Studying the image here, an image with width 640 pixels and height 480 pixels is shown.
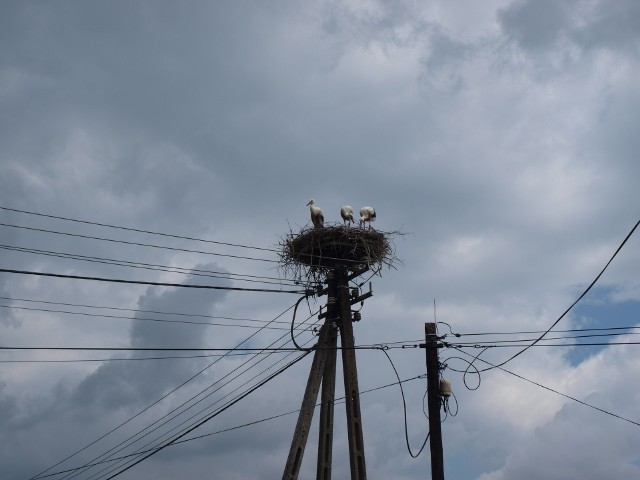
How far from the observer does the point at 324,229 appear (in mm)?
16250

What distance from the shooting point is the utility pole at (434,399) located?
13.5 metres

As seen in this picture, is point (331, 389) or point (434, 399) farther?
point (331, 389)

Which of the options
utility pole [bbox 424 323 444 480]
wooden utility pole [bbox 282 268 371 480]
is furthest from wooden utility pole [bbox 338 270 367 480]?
utility pole [bbox 424 323 444 480]

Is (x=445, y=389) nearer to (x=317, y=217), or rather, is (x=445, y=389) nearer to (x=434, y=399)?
(x=434, y=399)

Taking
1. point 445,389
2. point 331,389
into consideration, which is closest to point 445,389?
point 445,389

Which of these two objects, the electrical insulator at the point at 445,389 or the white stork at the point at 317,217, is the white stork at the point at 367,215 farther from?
the electrical insulator at the point at 445,389

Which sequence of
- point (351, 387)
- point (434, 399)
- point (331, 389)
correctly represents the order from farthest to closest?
point (331, 389) → point (351, 387) → point (434, 399)

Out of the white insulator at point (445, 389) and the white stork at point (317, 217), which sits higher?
the white stork at point (317, 217)

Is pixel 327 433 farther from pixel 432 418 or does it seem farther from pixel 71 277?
pixel 71 277

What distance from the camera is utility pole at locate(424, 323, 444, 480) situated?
13.5 m

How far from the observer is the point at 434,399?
14.1 metres

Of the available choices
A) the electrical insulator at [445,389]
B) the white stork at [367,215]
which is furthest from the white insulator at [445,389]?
the white stork at [367,215]

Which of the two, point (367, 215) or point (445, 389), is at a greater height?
point (367, 215)

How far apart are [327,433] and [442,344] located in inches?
101
